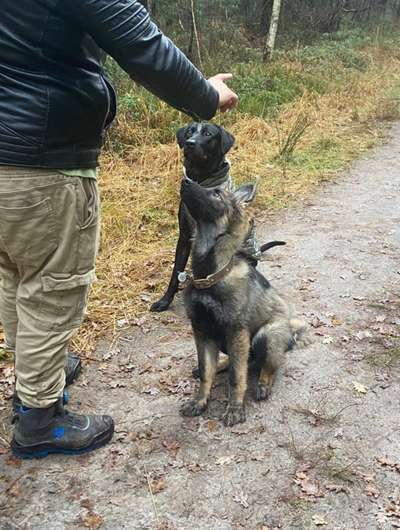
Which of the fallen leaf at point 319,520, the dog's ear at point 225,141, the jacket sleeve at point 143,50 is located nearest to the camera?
the jacket sleeve at point 143,50

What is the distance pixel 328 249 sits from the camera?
5.29 meters

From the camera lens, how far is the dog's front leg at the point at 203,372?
295cm

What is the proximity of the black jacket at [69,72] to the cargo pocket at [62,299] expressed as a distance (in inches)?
19.7

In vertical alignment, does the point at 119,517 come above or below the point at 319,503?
below

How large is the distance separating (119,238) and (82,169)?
127 inches

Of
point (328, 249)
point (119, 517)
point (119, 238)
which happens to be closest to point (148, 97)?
point (119, 238)

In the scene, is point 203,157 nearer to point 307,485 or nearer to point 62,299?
point 62,299

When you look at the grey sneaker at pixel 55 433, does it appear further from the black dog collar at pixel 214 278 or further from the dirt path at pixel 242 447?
the black dog collar at pixel 214 278

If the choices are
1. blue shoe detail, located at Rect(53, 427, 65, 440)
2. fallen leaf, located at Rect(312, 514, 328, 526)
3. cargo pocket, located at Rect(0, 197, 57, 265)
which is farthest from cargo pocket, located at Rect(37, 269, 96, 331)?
fallen leaf, located at Rect(312, 514, 328, 526)

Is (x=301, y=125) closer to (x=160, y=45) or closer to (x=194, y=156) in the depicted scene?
(x=194, y=156)

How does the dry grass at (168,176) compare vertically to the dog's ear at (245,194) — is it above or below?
below

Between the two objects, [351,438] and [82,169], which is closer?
[82,169]

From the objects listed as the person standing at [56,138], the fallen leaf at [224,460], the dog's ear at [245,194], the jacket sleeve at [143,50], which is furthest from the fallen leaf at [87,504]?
the jacket sleeve at [143,50]

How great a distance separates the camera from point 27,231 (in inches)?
81.3
